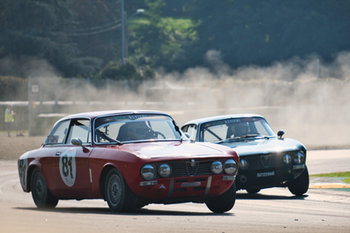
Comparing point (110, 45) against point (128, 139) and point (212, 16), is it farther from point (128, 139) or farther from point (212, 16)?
point (128, 139)

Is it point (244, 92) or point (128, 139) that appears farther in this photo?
point (244, 92)

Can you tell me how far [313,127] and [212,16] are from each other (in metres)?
58.2

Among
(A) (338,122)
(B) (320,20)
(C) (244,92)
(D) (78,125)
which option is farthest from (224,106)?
(B) (320,20)

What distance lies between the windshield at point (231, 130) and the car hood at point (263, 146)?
0.28m

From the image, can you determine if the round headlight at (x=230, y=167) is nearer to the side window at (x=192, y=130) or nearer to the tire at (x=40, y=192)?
the tire at (x=40, y=192)

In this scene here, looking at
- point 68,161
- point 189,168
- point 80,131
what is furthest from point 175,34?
point 189,168

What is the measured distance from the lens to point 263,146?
50.1 feet

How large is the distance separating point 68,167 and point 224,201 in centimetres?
239

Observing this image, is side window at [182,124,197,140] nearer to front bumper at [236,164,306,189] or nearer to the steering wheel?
front bumper at [236,164,306,189]

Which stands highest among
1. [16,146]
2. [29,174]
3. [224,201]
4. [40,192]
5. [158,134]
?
[158,134]

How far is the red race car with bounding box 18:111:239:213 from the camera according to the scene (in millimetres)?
10953

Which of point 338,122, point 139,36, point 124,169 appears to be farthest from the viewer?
point 139,36

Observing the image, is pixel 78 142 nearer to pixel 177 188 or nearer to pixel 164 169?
pixel 164 169

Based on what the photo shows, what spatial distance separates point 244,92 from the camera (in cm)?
5162
